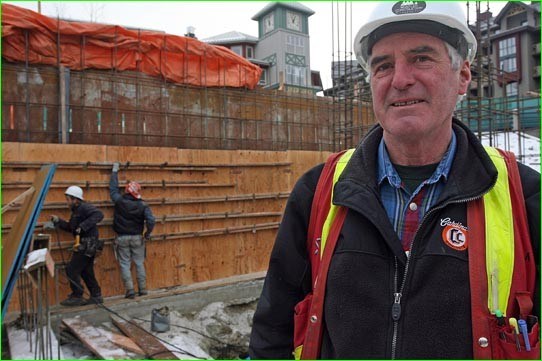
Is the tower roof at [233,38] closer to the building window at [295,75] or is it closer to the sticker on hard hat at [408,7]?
the building window at [295,75]

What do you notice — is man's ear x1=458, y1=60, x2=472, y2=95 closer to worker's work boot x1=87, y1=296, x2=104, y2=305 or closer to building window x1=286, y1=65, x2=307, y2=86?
worker's work boot x1=87, y1=296, x2=104, y2=305

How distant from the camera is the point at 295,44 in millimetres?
28688

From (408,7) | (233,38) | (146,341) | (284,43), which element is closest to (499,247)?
(408,7)

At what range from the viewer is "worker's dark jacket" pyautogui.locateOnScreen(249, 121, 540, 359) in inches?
60.6

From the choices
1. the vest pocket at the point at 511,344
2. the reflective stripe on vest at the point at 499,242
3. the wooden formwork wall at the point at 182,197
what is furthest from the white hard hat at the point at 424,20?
the wooden formwork wall at the point at 182,197

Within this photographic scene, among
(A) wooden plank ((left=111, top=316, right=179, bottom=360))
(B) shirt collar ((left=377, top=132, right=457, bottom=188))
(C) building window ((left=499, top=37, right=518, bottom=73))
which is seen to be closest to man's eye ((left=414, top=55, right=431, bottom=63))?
(B) shirt collar ((left=377, top=132, right=457, bottom=188))

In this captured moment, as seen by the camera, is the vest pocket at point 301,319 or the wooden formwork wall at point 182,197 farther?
the wooden formwork wall at point 182,197

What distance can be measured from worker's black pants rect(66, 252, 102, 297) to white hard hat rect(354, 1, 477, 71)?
7.20 meters

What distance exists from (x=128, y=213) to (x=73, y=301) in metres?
1.82

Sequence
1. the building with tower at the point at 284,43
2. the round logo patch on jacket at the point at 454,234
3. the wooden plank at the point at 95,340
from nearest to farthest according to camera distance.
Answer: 1. the round logo patch on jacket at the point at 454,234
2. the wooden plank at the point at 95,340
3. the building with tower at the point at 284,43

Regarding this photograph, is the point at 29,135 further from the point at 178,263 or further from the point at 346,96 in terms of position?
the point at 346,96

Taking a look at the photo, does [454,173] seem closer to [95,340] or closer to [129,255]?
[95,340]

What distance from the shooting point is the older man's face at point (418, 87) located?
5.63ft

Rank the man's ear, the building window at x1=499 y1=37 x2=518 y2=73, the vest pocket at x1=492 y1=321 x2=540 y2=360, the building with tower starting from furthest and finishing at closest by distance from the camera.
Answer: the building window at x1=499 y1=37 x2=518 y2=73
the building with tower
the man's ear
the vest pocket at x1=492 y1=321 x2=540 y2=360
